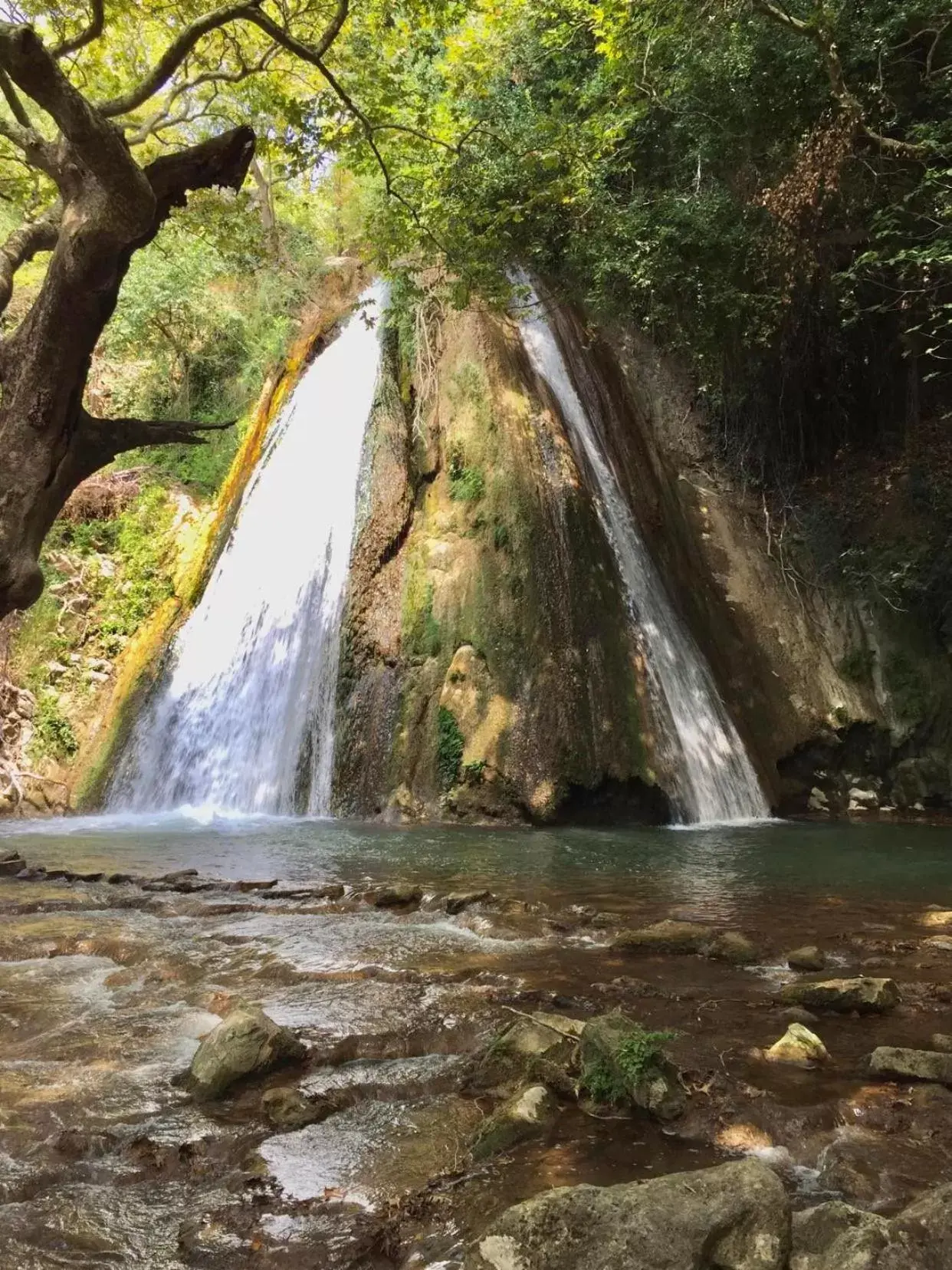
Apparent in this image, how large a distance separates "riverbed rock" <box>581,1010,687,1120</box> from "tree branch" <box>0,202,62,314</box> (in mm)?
4753

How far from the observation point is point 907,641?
1300 cm

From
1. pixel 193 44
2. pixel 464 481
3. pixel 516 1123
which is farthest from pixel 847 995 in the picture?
pixel 464 481

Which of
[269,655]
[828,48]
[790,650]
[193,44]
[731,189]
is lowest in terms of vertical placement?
[269,655]

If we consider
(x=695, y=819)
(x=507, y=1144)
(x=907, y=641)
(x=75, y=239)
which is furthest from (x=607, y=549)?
(x=507, y=1144)

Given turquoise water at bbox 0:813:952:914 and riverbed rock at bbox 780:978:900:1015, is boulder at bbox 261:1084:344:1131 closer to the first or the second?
riverbed rock at bbox 780:978:900:1015

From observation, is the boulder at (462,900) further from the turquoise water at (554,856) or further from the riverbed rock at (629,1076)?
the riverbed rock at (629,1076)

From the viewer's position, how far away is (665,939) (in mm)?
4879

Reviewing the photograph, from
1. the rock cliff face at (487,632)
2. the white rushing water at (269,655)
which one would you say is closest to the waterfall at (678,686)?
the rock cliff face at (487,632)

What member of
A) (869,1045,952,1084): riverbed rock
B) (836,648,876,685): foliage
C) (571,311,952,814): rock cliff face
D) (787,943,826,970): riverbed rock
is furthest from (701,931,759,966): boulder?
(836,648,876,685): foliage

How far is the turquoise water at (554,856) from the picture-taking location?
6.68 metres

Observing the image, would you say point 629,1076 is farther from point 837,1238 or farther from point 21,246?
point 21,246

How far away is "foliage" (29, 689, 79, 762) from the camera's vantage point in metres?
12.6

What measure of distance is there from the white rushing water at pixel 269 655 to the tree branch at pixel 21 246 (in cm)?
722

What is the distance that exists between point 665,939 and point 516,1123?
95.4 inches
